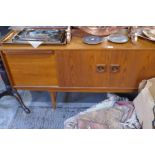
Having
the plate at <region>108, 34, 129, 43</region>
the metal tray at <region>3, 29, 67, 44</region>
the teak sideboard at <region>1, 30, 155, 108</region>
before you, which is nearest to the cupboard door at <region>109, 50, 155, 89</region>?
the teak sideboard at <region>1, 30, 155, 108</region>

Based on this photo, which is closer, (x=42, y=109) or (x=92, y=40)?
(x=92, y=40)

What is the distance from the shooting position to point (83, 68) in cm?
136

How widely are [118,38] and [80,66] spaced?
349 mm

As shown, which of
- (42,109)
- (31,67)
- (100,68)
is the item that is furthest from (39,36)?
(42,109)

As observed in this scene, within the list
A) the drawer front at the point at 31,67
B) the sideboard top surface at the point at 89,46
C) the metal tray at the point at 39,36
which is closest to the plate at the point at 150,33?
the sideboard top surface at the point at 89,46

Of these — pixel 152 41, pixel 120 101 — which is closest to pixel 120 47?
pixel 152 41

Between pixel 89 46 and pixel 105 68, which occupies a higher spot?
pixel 89 46

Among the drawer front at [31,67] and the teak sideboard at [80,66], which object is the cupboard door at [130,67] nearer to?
the teak sideboard at [80,66]

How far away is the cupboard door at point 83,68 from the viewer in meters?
1.30

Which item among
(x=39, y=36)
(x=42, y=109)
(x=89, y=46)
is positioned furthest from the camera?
(x=42, y=109)

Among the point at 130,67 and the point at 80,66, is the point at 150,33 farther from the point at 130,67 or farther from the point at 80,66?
the point at 80,66
